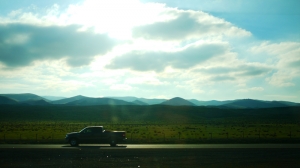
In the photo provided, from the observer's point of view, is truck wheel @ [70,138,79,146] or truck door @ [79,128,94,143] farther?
truck door @ [79,128,94,143]

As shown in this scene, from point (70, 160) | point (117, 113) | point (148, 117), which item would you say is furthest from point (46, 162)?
point (117, 113)

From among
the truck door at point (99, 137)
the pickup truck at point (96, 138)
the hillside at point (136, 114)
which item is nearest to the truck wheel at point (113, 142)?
the pickup truck at point (96, 138)

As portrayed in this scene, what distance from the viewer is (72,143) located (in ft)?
112

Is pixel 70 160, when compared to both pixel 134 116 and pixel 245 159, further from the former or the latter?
pixel 134 116

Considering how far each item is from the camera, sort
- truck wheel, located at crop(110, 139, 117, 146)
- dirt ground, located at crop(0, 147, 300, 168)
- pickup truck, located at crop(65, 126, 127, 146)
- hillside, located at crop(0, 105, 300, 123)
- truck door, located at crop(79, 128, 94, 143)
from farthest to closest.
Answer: hillside, located at crop(0, 105, 300, 123)
truck door, located at crop(79, 128, 94, 143)
pickup truck, located at crop(65, 126, 127, 146)
truck wheel, located at crop(110, 139, 117, 146)
dirt ground, located at crop(0, 147, 300, 168)

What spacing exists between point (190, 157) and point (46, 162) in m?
9.88

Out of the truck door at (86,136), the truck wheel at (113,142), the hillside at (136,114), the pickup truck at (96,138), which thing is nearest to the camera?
the truck wheel at (113,142)

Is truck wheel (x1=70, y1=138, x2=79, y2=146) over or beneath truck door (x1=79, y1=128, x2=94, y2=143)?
beneath

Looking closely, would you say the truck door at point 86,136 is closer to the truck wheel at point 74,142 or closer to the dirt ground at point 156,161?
the truck wheel at point 74,142

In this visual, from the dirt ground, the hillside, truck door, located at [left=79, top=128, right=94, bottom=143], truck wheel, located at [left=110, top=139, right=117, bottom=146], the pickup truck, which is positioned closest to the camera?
the dirt ground

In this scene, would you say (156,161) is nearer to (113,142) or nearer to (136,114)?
(113,142)

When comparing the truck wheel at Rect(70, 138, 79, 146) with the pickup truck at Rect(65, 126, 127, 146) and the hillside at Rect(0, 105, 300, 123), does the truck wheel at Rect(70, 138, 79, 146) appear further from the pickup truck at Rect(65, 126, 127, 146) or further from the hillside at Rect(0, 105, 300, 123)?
the hillside at Rect(0, 105, 300, 123)

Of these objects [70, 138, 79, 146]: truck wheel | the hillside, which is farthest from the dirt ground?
the hillside

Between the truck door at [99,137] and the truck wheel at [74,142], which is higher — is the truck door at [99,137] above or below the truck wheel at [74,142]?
above
